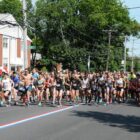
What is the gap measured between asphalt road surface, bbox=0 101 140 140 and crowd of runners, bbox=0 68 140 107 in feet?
6.87

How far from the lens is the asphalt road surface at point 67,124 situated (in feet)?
40.2

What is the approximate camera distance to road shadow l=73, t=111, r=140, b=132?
47.8 ft

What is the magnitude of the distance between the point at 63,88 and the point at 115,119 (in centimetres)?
580

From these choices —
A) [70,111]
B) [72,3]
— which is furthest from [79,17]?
[70,111]

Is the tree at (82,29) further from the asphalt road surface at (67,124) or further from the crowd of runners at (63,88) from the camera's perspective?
the asphalt road surface at (67,124)

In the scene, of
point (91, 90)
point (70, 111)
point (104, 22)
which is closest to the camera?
point (70, 111)

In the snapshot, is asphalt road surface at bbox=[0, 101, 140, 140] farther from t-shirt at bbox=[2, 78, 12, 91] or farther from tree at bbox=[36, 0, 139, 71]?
tree at bbox=[36, 0, 139, 71]

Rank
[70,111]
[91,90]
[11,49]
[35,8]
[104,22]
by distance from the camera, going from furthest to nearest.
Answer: [35,8] < [104,22] < [11,49] < [91,90] < [70,111]

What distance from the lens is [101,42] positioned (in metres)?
72.8

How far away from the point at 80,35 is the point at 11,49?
60.5 ft

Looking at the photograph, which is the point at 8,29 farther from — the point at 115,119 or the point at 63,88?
the point at 115,119

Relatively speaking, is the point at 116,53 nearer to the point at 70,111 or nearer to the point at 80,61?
the point at 80,61

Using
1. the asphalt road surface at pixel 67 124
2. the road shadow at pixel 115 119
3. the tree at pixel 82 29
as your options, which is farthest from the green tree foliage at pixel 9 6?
the road shadow at pixel 115 119

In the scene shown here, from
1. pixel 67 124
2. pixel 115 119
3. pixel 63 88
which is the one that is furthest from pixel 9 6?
pixel 67 124
